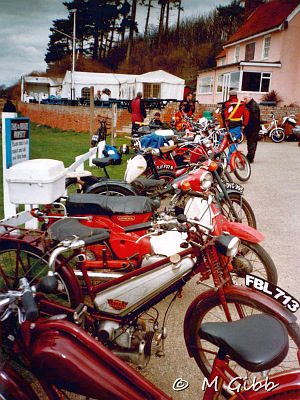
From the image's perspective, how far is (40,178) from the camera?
2.70 m

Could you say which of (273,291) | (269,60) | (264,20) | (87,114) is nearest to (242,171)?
(273,291)

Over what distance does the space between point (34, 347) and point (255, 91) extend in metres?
22.6

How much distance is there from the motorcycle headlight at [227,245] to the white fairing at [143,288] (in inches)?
14.4

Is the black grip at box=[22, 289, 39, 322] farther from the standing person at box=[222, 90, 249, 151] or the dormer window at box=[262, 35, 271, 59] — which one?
the dormer window at box=[262, 35, 271, 59]

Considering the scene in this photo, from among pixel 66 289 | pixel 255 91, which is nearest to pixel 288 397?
pixel 66 289

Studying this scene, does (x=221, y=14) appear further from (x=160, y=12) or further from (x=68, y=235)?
(x=68, y=235)

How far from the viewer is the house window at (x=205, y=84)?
1070 inches

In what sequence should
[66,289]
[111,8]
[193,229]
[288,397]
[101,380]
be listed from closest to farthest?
[288,397] < [101,380] < [193,229] < [66,289] < [111,8]

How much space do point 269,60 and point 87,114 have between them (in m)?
12.0

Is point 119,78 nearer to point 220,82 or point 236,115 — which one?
point 220,82

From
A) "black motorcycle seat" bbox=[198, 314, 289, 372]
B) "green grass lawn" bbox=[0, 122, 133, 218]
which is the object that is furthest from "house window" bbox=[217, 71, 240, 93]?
"black motorcycle seat" bbox=[198, 314, 289, 372]

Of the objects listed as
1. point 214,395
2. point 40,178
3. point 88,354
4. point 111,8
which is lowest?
point 214,395

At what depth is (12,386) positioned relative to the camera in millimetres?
1586

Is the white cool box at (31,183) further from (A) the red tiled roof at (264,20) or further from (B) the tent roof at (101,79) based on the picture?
(B) the tent roof at (101,79)
